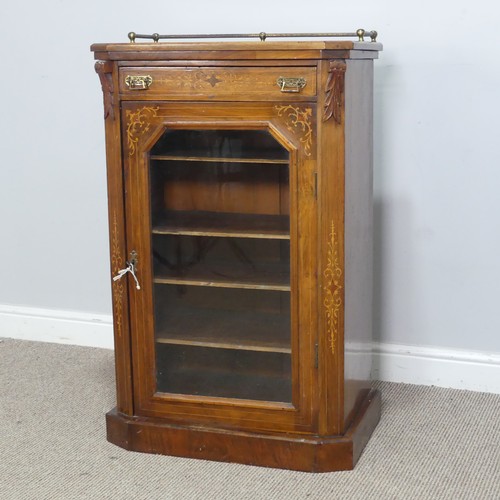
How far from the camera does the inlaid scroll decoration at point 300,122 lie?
5.84ft

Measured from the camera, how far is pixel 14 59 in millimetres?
2609

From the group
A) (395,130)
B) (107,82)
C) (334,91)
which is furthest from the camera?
(395,130)

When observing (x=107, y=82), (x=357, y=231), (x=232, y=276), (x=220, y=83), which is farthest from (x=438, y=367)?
(x=107, y=82)

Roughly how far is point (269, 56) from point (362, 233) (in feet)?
1.47

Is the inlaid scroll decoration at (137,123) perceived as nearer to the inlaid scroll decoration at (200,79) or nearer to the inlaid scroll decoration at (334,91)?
the inlaid scroll decoration at (200,79)

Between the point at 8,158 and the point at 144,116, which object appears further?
the point at 8,158

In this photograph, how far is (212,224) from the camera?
1.93 meters

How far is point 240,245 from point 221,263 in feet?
0.20

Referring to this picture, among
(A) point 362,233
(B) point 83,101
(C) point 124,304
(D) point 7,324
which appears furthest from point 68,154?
(A) point 362,233

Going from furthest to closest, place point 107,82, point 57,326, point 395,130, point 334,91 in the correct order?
1. point 57,326
2. point 395,130
3. point 107,82
4. point 334,91

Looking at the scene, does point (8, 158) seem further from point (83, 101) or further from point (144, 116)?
point (144, 116)

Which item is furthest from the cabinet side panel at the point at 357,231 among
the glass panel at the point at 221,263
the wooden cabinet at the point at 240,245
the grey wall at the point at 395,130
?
the grey wall at the point at 395,130

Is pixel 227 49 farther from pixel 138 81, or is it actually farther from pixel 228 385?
pixel 228 385

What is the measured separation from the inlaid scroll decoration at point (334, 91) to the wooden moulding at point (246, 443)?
25.0 inches
